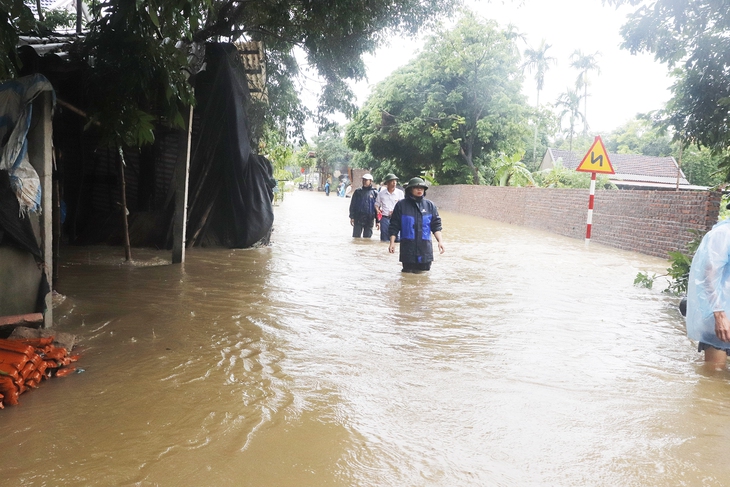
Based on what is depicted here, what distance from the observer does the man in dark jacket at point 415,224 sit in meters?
8.58

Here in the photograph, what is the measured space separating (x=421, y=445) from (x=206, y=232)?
876 centimetres

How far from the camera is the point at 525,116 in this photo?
96.6ft

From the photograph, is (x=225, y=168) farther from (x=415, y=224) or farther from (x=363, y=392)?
(x=363, y=392)

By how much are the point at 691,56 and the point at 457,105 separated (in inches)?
912

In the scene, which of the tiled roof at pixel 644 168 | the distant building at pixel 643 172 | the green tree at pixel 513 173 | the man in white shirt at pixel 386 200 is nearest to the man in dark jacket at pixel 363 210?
the man in white shirt at pixel 386 200

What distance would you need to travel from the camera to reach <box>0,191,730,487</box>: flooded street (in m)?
A: 3.07

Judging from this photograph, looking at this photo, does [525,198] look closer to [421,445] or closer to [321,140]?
[421,445]

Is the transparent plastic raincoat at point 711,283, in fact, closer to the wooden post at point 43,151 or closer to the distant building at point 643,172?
the wooden post at point 43,151

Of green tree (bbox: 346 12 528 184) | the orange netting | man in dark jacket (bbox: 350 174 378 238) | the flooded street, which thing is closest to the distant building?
green tree (bbox: 346 12 528 184)

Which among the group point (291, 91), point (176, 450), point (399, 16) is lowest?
point (176, 450)

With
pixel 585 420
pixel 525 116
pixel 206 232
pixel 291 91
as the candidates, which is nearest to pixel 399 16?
pixel 291 91

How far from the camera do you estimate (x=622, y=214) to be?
1450cm

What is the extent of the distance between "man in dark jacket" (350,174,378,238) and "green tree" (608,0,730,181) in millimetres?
6796

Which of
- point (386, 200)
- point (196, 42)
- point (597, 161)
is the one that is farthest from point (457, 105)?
point (196, 42)
